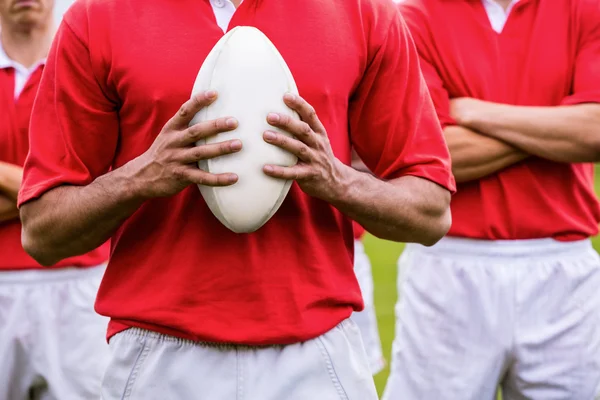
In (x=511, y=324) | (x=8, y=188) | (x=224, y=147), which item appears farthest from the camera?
(x=8, y=188)

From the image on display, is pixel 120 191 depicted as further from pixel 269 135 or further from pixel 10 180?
pixel 10 180

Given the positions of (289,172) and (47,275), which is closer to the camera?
(289,172)

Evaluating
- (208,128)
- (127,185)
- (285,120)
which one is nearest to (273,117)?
(285,120)

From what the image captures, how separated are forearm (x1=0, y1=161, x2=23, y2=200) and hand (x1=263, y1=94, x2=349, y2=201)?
1.62 m

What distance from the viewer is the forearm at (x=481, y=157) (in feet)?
10.7

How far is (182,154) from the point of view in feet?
7.07

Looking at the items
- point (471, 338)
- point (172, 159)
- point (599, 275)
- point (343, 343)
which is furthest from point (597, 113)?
point (172, 159)

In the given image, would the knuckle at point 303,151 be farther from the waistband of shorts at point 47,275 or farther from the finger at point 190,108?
the waistband of shorts at point 47,275

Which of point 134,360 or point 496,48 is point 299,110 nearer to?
point 134,360

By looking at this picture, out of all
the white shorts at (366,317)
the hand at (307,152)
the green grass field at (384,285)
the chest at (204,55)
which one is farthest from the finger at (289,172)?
the green grass field at (384,285)

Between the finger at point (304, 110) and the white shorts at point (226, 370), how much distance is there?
495 mm

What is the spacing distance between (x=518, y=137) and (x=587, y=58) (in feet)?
1.08

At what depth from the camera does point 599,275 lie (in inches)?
134

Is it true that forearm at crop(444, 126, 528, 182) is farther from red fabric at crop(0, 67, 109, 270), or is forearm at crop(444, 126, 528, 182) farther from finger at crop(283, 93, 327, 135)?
red fabric at crop(0, 67, 109, 270)
